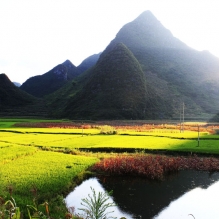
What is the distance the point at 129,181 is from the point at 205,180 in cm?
616

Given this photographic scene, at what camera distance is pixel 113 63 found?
526 ft

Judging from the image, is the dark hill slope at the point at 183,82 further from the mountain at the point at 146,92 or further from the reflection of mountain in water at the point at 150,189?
the reflection of mountain in water at the point at 150,189

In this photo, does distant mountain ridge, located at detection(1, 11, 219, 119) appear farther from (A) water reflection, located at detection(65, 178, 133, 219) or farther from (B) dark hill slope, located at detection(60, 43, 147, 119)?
(A) water reflection, located at detection(65, 178, 133, 219)

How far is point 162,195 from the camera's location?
16.7m

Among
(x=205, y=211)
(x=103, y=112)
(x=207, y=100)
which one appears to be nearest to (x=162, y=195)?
(x=205, y=211)

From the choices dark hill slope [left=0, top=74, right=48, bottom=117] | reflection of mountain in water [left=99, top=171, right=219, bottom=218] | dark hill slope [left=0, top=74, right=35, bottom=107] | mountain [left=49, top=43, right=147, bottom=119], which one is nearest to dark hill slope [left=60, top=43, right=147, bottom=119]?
mountain [left=49, top=43, right=147, bottom=119]

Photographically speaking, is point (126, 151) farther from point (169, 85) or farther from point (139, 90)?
point (169, 85)

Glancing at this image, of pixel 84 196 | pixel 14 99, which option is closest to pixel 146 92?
pixel 14 99

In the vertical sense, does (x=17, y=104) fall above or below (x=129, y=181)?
above

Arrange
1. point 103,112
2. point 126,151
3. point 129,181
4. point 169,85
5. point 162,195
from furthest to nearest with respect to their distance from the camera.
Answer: point 169,85 → point 103,112 → point 126,151 → point 129,181 → point 162,195

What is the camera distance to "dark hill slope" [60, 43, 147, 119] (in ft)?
396

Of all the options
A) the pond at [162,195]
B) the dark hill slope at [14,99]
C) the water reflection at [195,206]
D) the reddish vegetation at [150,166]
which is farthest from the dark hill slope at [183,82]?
the water reflection at [195,206]

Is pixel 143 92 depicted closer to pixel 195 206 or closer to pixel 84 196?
pixel 84 196

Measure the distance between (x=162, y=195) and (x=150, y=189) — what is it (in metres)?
1.48
